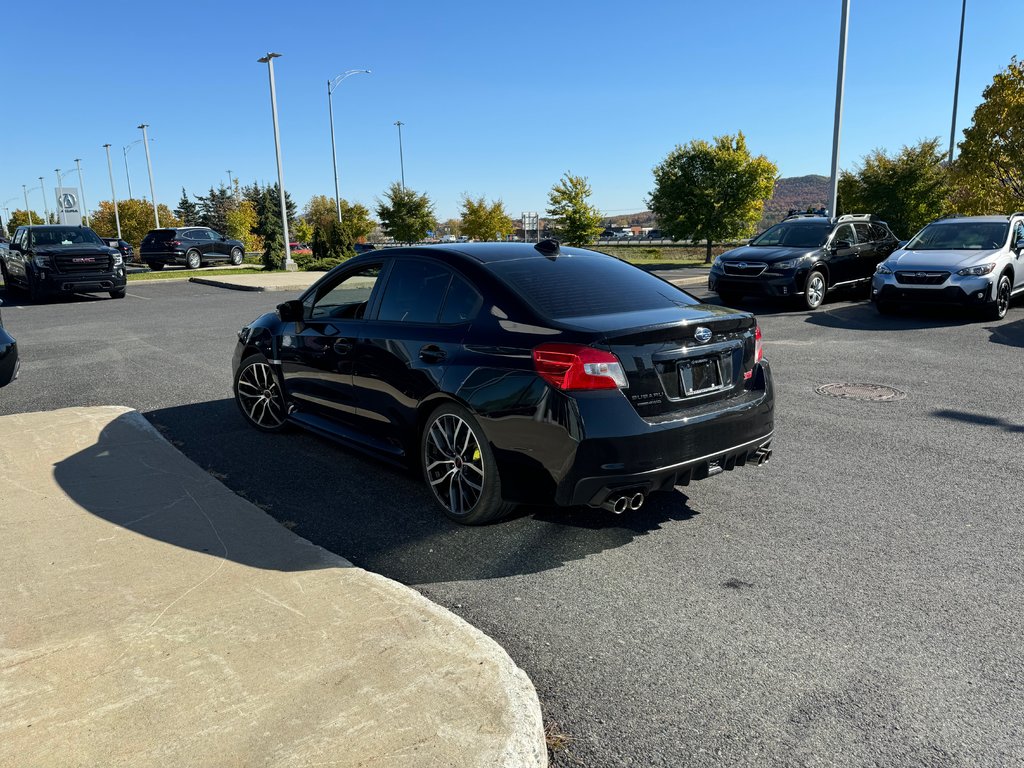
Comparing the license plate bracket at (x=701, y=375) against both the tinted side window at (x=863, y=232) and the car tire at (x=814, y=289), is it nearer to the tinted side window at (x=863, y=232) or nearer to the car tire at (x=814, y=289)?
the car tire at (x=814, y=289)

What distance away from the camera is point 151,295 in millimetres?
21688

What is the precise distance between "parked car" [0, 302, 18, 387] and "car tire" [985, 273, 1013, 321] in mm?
13518

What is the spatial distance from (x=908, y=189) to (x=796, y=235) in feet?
71.4

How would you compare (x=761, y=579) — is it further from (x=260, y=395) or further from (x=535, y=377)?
(x=260, y=395)

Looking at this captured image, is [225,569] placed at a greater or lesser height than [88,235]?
lesser

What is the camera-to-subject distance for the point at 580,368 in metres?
3.89

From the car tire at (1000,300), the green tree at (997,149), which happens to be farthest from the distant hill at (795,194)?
the car tire at (1000,300)

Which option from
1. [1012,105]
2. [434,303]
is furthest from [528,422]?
[1012,105]

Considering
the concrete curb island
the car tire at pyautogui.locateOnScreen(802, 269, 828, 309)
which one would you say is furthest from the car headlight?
the concrete curb island

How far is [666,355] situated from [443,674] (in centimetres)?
199

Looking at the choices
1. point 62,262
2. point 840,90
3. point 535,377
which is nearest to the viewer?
point 535,377

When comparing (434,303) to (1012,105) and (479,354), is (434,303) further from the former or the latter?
(1012,105)

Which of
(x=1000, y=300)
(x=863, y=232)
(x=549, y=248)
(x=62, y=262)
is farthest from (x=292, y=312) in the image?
(x=62, y=262)

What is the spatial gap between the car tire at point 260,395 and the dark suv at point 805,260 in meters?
10.6
